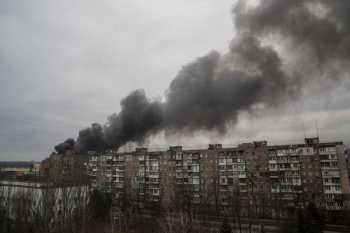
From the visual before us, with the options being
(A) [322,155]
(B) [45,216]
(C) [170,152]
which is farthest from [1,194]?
(A) [322,155]

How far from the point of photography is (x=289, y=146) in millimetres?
41500

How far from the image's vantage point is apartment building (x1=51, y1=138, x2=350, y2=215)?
38.3 m

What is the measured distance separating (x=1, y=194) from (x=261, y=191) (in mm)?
40092

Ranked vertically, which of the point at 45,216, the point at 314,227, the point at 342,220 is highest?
the point at 45,216

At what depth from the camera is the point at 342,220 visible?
117 ft

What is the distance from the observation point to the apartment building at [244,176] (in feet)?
126

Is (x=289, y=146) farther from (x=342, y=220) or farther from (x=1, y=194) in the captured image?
(x=1, y=194)

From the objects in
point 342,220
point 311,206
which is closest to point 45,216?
point 311,206

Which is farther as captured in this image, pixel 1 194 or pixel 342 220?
pixel 342 220

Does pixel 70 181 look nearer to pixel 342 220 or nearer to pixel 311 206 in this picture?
pixel 311 206

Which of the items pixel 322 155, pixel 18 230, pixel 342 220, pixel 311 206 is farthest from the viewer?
pixel 322 155

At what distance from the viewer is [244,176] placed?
43.0 m

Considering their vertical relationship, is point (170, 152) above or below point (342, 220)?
above

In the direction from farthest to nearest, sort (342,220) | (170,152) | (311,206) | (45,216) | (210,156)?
1. (170,152)
2. (210,156)
3. (342,220)
4. (311,206)
5. (45,216)
